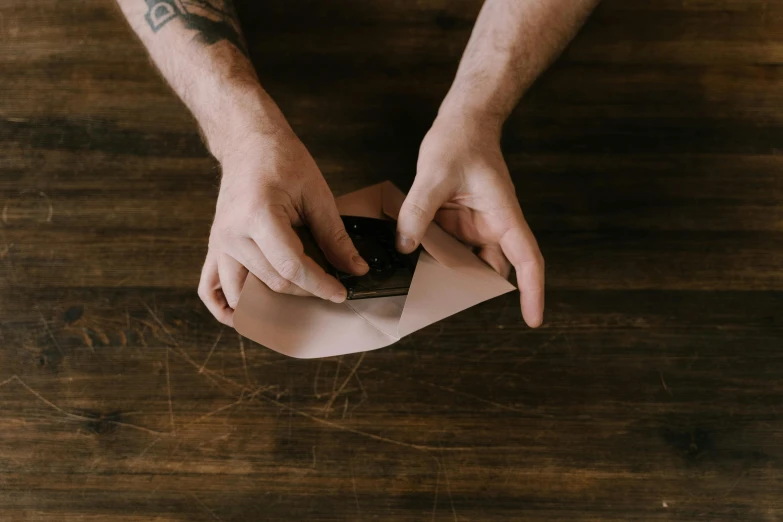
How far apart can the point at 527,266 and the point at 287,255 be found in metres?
0.26

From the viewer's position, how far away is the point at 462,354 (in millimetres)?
666

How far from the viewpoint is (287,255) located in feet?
1.62

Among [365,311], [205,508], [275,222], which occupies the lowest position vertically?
[205,508]

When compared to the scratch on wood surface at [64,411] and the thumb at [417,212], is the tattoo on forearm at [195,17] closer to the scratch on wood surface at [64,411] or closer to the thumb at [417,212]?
the thumb at [417,212]

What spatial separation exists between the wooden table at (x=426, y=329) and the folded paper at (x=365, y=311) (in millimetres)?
133

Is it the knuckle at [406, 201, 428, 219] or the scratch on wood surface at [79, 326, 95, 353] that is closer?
the knuckle at [406, 201, 428, 219]

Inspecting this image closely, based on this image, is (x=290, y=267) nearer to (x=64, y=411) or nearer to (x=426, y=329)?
(x=426, y=329)

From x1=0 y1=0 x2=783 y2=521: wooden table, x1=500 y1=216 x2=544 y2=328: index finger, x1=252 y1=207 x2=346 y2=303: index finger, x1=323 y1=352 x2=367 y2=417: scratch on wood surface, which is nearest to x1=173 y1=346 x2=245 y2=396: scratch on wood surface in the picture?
x1=0 y1=0 x2=783 y2=521: wooden table

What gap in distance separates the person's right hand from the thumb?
51mm

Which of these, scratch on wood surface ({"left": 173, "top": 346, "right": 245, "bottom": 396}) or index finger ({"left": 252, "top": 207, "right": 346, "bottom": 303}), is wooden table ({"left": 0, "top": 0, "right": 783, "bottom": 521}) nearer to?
scratch on wood surface ({"left": 173, "top": 346, "right": 245, "bottom": 396})

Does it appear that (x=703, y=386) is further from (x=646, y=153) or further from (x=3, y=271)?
(x=3, y=271)

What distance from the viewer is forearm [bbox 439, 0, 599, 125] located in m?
0.63

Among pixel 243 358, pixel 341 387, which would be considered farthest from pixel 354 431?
pixel 243 358

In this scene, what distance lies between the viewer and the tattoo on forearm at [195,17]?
65 centimetres
